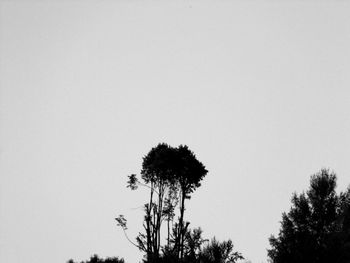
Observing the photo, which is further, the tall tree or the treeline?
the tall tree

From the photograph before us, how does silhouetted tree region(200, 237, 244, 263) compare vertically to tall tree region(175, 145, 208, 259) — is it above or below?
below

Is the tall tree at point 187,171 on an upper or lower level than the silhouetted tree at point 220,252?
upper

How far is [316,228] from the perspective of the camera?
851 inches

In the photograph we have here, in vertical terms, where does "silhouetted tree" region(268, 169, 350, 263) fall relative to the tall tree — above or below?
below

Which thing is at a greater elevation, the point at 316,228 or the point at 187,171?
the point at 187,171

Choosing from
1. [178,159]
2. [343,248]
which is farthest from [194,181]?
[343,248]

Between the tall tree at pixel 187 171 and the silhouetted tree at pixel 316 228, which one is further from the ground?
the tall tree at pixel 187 171

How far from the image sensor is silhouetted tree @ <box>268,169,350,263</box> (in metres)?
17.3

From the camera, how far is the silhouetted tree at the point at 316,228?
17.3 meters

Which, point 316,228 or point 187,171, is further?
point 187,171

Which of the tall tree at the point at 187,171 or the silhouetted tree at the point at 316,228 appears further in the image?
the tall tree at the point at 187,171

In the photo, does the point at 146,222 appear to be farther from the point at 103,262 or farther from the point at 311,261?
the point at 103,262

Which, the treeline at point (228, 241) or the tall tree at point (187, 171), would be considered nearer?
the treeline at point (228, 241)

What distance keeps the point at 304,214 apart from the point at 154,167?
12.7m
